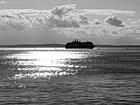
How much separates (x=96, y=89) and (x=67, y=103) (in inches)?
479

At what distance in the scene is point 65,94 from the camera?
4881 cm

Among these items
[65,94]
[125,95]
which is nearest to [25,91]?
[65,94]

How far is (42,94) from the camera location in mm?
49031

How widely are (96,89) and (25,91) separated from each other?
34.7 ft

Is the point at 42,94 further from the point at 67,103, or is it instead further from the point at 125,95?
the point at 125,95

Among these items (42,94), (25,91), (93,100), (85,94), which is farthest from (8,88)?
(93,100)

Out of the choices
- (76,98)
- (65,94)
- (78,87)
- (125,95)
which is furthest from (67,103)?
(78,87)

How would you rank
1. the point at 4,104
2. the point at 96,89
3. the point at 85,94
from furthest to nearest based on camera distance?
the point at 96,89 < the point at 85,94 < the point at 4,104

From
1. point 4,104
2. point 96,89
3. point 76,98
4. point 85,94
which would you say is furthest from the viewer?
point 96,89

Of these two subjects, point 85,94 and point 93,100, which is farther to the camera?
point 85,94

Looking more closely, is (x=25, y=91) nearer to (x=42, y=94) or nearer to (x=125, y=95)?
(x=42, y=94)

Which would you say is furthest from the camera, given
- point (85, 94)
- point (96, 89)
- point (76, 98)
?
point (96, 89)

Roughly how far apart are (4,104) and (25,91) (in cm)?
1035

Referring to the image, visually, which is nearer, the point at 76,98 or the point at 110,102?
the point at 110,102
